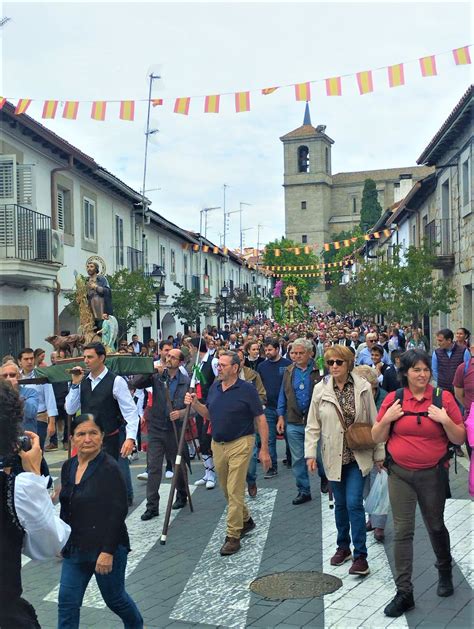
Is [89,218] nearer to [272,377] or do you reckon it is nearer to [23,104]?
[23,104]

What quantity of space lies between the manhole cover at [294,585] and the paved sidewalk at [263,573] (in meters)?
0.08

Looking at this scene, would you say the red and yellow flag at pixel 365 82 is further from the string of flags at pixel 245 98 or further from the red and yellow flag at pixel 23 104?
the red and yellow flag at pixel 23 104

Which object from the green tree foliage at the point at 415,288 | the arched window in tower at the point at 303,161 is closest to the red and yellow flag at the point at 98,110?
the green tree foliage at the point at 415,288

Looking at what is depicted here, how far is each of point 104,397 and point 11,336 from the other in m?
11.6

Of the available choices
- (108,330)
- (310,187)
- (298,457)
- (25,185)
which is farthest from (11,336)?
(310,187)

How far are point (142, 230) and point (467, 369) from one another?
66.6 feet

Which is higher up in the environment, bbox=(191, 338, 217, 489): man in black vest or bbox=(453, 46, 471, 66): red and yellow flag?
bbox=(453, 46, 471, 66): red and yellow flag

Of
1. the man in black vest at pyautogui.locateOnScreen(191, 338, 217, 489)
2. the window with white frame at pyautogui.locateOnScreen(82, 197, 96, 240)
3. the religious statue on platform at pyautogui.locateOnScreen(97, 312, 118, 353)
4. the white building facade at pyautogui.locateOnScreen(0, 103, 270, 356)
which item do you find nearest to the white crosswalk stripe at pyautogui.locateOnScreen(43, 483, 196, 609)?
Result: the man in black vest at pyautogui.locateOnScreen(191, 338, 217, 489)

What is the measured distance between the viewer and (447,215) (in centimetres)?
2447

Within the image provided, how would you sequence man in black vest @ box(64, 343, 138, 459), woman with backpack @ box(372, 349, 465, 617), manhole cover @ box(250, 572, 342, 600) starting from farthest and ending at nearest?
man in black vest @ box(64, 343, 138, 459) → manhole cover @ box(250, 572, 342, 600) → woman with backpack @ box(372, 349, 465, 617)

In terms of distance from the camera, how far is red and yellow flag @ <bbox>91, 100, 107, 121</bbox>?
12.2 meters

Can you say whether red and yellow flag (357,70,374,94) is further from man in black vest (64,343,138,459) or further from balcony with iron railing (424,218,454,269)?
balcony with iron railing (424,218,454,269)

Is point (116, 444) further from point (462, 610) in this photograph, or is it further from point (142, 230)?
point (142, 230)

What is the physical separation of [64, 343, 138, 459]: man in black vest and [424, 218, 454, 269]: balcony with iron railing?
17.8 metres
